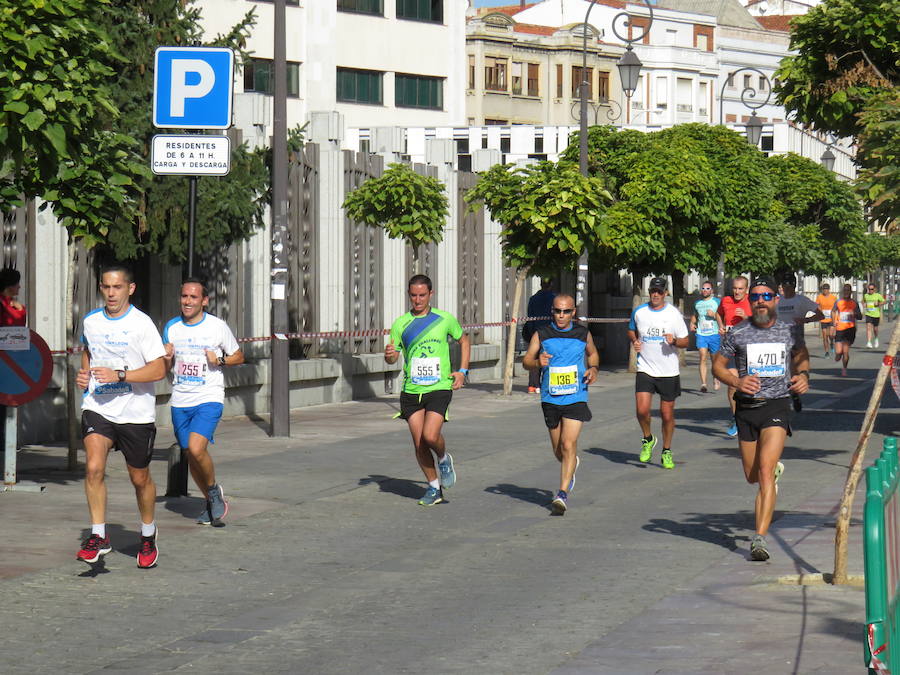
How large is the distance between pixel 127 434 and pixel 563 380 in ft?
14.4

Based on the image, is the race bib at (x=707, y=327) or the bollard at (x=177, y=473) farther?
the race bib at (x=707, y=327)

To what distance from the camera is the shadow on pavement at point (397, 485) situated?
14.4m

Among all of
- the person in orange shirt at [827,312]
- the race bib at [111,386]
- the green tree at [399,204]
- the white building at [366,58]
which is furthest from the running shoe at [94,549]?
the white building at [366,58]

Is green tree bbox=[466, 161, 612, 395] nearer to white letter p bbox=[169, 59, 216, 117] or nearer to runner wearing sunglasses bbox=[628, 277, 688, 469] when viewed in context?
runner wearing sunglasses bbox=[628, 277, 688, 469]

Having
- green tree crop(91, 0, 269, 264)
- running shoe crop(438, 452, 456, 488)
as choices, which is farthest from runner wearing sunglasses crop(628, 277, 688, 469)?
green tree crop(91, 0, 269, 264)

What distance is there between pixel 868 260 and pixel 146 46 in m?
58.7

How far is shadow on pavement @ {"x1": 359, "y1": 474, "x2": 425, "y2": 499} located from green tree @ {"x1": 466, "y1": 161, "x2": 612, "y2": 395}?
1081 cm

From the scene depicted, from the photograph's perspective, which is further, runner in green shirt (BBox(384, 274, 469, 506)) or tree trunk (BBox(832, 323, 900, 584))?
runner in green shirt (BBox(384, 274, 469, 506))

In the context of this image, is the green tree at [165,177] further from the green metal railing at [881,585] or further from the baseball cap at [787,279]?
the green metal railing at [881,585]

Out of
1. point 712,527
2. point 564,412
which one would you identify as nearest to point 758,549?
point 712,527

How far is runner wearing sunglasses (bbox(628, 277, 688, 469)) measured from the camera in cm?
1686

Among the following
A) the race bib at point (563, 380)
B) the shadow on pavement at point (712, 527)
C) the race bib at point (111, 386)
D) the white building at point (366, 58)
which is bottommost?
the shadow on pavement at point (712, 527)

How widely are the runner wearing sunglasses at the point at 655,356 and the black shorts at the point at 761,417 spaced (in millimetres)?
5699

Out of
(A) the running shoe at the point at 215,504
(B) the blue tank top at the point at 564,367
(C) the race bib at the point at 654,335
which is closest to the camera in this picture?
(A) the running shoe at the point at 215,504
